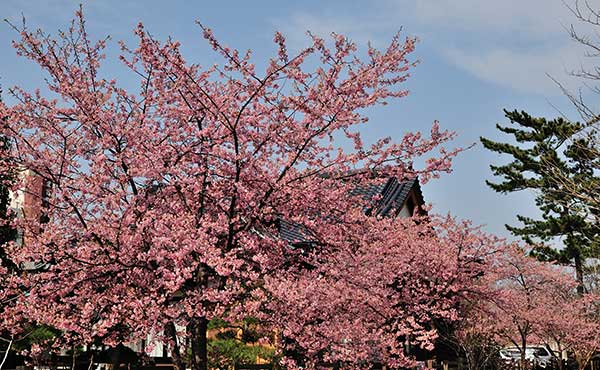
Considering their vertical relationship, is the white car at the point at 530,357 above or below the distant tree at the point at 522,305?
below

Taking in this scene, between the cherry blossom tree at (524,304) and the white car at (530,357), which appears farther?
the white car at (530,357)

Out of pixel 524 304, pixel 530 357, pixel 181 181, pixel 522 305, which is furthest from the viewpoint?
pixel 530 357

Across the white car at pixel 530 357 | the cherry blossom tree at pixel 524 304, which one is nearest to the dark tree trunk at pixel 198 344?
the cherry blossom tree at pixel 524 304

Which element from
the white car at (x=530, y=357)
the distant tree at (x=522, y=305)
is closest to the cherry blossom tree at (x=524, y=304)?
the distant tree at (x=522, y=305)

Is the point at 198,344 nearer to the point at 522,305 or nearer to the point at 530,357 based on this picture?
the point at 522,305

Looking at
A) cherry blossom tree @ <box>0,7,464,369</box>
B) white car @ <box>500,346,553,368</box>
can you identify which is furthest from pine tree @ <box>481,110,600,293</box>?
cherry blossom tree @ <box>0,7,464,369</box>

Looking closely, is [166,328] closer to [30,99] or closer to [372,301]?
[30,99]

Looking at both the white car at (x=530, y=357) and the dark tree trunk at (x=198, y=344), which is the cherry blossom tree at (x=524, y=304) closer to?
the white car at (x=530, y=357)

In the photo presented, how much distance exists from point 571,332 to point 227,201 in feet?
48.2

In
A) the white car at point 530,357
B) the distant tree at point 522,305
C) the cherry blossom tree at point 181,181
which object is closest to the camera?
Result: the cherry blossom tree at point 181,181

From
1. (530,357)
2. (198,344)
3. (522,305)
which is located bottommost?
(198,344)

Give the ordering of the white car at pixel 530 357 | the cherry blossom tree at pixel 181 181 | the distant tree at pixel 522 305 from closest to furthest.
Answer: the cherry blossom tree at pixel 181 181 → the distant tree at pixel 522 305 → the white car at pixel 530 357

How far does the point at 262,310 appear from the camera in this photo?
27.9 feet

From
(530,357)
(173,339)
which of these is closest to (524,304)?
(173,339)
